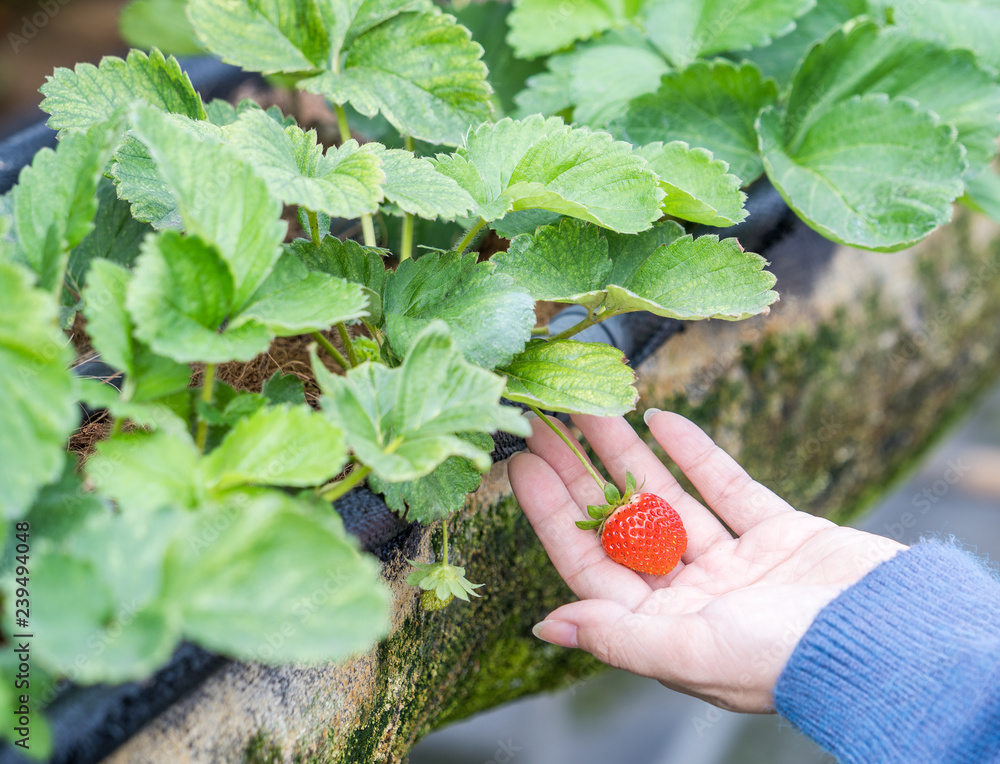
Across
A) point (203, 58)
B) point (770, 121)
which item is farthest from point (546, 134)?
point (203, 58)

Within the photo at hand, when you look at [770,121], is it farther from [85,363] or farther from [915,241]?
[85,363]

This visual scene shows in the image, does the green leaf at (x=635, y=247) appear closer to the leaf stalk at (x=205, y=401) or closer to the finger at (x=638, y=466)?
the finger at (x=638, y=466)

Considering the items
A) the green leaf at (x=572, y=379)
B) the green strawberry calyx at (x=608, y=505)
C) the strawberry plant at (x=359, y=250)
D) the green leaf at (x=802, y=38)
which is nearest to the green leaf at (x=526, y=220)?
the strawberry plant at (x=359, y=250)

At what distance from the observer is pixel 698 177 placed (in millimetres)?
580

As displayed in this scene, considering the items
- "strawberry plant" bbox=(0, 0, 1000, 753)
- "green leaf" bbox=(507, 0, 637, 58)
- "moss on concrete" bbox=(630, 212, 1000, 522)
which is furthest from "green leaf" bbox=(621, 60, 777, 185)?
"moss on concrete" bbox=(630, 212, 1000, 522)

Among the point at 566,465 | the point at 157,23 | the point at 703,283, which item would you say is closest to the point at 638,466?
the point at 566,465

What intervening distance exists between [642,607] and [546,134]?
1.19 ft

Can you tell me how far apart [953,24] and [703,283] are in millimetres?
596

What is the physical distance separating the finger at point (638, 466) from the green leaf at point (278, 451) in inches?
11.4

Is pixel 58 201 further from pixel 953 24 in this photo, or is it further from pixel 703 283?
→ pixel 953 24

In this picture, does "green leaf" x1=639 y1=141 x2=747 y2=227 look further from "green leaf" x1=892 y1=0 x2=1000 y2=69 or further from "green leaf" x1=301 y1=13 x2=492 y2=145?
"green leaf" x1=892 y1=0 x2=1000 y2=69

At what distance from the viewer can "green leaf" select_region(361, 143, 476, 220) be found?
0.46 meters

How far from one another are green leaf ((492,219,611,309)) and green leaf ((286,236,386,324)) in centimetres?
9

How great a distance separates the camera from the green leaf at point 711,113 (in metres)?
0.72
